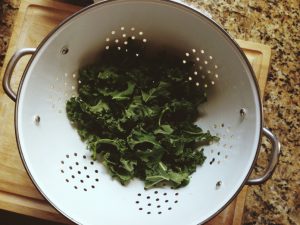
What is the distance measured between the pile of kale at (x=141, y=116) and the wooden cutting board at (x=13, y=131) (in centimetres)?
16

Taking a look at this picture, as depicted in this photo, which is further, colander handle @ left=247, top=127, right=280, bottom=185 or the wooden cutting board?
Result: the wooden cutting board

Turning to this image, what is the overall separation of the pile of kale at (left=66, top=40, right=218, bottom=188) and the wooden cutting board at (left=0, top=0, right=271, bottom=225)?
157 mm

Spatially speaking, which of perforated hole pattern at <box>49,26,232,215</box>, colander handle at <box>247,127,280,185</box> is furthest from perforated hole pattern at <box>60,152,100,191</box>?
colander handle at <box>247,127,280,185</box>

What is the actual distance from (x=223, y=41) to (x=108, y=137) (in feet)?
1.25

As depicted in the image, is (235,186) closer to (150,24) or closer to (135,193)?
(135,193)

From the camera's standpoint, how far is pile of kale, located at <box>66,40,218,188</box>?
1.12 metres

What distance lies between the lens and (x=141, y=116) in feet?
3.74

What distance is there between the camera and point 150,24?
112cm

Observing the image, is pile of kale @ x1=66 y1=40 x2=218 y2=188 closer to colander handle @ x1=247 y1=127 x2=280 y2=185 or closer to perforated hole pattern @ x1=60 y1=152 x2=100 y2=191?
perforated hole pattern @ x1=60 y1=152 x2=100 y2=191

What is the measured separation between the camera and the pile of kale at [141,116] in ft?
3.69

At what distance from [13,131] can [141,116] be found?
34 centimetres

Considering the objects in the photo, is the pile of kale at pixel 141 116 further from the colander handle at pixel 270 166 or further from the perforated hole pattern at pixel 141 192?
the colander handle at pixel 270 166

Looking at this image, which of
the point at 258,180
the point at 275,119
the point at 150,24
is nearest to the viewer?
the point at 258,180

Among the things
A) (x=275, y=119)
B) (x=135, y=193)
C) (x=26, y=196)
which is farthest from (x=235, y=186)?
(x=26, y=196)
